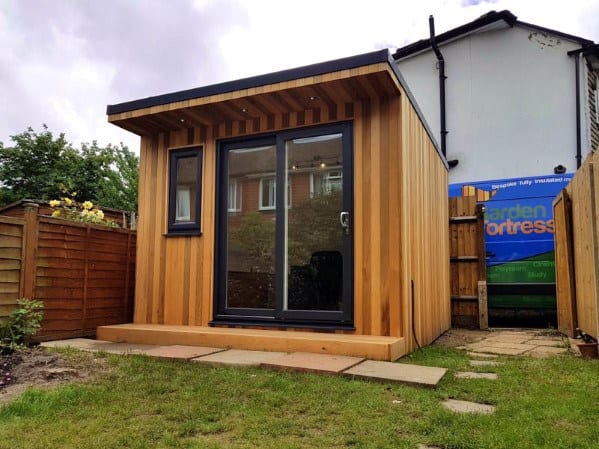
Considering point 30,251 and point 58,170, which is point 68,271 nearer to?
point 30,251

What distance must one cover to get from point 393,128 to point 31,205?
3.46 metres

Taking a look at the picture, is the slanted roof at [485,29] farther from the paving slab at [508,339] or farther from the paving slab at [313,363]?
the paving slab at [313,363]

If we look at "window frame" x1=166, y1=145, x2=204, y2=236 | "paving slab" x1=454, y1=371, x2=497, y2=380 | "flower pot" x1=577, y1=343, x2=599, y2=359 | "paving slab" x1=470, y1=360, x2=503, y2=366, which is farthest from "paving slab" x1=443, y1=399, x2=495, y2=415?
"window frame" x1=166, y1=145, x2=204, y2=236

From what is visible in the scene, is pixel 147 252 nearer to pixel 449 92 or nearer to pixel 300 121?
pixel 300 121

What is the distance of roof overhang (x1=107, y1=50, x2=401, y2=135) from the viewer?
160 inches

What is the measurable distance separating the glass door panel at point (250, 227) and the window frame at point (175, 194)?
1.08 feet

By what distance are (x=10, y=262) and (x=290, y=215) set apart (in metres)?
2.59

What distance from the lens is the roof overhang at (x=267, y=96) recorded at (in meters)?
4.07

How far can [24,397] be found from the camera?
2.70m

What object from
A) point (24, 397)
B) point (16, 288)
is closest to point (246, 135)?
point (16, 288)

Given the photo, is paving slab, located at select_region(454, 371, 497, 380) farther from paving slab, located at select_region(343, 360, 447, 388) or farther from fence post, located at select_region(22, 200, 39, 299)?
fence post, located at select_region(22, 200, 39, 299)

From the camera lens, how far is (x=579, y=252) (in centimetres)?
480

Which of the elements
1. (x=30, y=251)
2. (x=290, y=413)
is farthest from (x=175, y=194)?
(x=290, y=413)

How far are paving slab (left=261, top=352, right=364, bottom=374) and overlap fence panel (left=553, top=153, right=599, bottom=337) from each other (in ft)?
7.06
